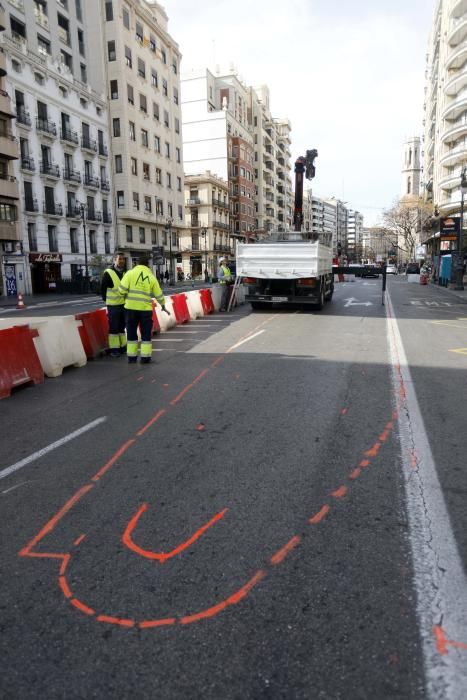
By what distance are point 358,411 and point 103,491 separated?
292cm

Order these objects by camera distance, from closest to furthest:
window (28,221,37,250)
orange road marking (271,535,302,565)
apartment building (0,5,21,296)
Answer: orange road marking (271,535,302,565), apartment building (0,5,21,296), window (28,221,37,250)

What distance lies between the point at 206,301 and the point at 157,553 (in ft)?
45.4

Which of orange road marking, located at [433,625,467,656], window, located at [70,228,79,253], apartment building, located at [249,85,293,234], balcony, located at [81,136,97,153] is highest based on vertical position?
apartment building, located at [249,85,293,234]

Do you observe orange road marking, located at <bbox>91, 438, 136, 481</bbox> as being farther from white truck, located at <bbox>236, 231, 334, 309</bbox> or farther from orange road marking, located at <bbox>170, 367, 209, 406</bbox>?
white truck, located at <bbox>236, 231, 334, 309</bbox>

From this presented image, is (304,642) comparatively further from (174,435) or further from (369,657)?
(174,435)

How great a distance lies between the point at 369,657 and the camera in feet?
6.73

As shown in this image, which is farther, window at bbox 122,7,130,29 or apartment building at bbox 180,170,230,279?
apartment building at bbox 180,170,230,279

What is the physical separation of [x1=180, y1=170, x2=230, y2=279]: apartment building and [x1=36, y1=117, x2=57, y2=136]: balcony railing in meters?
28.5

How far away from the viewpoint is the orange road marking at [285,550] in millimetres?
2735

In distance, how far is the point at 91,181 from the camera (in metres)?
42.9

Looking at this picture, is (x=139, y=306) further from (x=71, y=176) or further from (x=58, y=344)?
(x=71, y=176)

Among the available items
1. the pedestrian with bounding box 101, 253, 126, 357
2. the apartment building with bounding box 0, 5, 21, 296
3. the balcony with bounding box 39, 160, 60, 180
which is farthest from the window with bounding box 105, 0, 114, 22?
the pedestrian with bounding box 101, 253, 126, 357

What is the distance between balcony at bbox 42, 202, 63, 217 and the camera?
3766 cm

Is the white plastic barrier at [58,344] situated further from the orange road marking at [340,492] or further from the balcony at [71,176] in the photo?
the balcony at [71,176]
